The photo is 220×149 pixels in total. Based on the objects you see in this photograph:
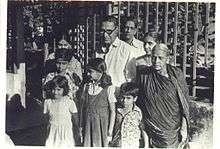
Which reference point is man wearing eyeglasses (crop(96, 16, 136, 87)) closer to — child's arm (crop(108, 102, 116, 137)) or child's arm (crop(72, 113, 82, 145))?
child's arm (crop(108, 102, 116, 137))

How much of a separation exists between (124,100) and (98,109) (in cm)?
10

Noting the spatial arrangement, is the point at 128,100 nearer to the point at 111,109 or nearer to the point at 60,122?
the point at 111,109

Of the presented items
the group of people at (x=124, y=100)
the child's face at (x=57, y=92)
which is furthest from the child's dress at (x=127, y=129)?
the child's face at (x=57, y=92)

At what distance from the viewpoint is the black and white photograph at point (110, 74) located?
5.81ft

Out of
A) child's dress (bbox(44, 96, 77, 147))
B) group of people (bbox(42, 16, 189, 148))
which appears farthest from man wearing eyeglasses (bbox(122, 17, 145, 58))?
child's dress (bbox(44, 96, 77, 147))

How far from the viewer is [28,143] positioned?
1.80 meters

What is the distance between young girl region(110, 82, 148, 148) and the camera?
179 centimetres

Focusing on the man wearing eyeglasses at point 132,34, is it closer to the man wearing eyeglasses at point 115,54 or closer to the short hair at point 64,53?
the man wearing eyeglasses at point 115,54

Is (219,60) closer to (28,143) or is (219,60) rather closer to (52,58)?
(52,58)

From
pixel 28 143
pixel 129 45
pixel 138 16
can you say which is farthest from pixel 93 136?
pixel 138 16

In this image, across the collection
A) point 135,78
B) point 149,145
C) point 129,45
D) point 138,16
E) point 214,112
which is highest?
point 138,16

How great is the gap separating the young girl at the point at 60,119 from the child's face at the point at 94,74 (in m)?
0.10

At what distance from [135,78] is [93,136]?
0.27 m

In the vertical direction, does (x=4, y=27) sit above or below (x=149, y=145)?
above
